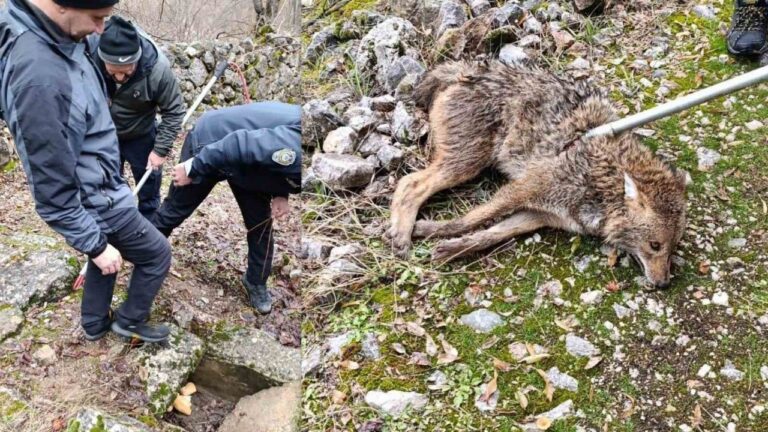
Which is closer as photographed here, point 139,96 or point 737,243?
point 139,96

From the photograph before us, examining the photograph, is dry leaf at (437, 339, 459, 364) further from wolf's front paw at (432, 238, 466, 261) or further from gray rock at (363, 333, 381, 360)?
wolf's front paw at (432, 238, 466, 261)

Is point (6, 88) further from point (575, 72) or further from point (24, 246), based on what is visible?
point (575, 72)

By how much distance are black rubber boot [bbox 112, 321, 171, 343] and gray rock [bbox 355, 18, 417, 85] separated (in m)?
2.62

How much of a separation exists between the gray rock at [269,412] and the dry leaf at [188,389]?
155 millimetres

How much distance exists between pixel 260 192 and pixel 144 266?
57 centimetres

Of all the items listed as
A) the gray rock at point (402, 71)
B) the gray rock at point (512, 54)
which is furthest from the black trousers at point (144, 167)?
the gray rock at point (512, 54)

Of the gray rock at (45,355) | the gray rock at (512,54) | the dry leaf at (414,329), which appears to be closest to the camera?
the gray rock at (45,355)

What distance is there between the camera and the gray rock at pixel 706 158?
4.26 metres

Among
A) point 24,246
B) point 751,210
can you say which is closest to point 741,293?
point 751,210

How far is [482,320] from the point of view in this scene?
3314 mm

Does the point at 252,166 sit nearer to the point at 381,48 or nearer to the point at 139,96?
the point at 139,96

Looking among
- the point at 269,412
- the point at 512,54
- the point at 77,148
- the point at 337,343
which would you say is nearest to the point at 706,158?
the point at 512,54

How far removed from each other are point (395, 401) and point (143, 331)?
3.78ft

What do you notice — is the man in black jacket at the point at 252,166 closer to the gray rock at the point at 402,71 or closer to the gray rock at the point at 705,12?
the gray rock at the point at 402,71
